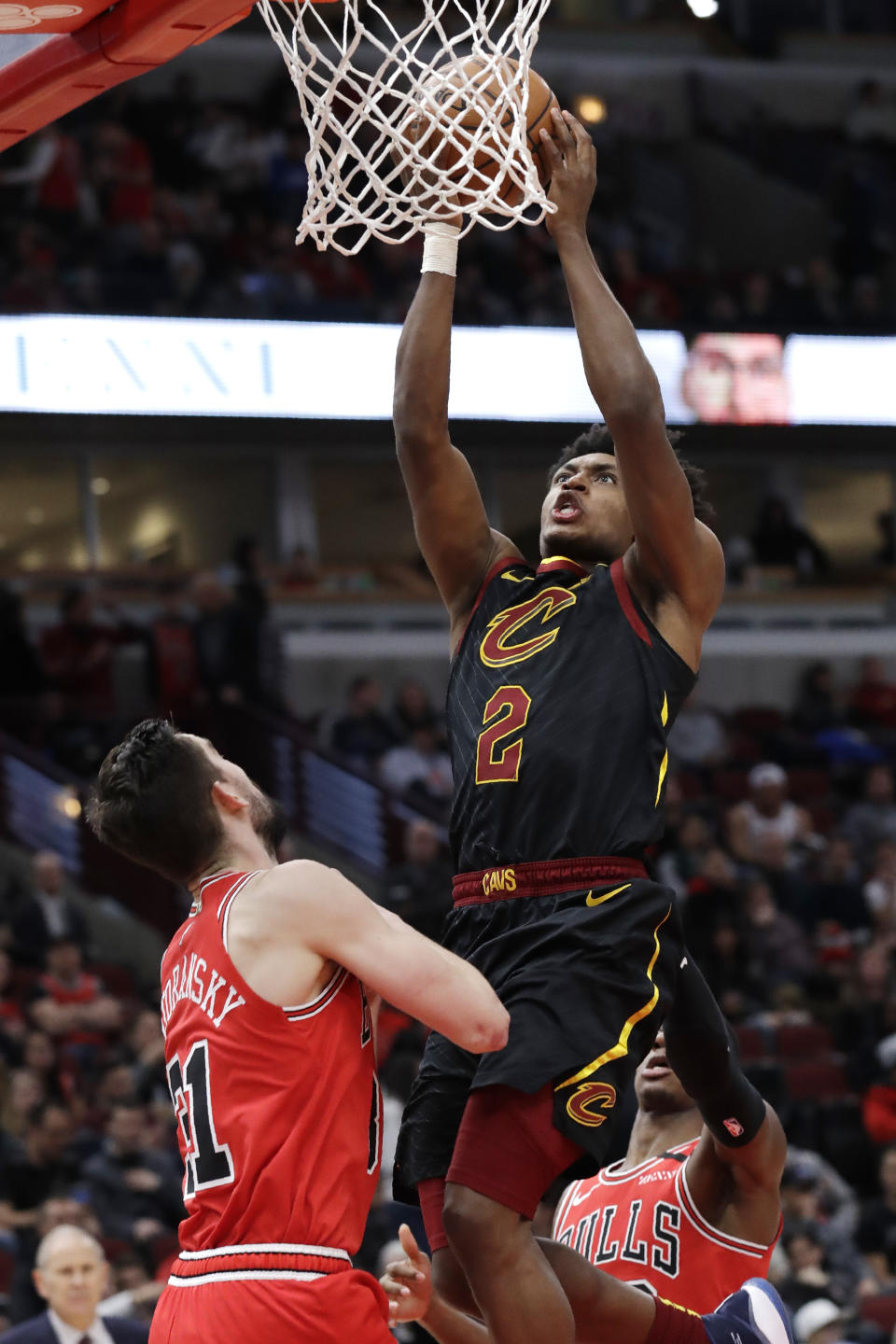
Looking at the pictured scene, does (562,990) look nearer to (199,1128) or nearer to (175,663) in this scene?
(199,1128)

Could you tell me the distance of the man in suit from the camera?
6590 millimetres

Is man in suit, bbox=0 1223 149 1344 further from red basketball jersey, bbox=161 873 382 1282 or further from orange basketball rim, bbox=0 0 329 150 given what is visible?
orange basketball rim, bbox=0 0 329 150

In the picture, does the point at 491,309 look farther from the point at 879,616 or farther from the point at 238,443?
the point at 879,616

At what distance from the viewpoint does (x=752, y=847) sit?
1387 cm

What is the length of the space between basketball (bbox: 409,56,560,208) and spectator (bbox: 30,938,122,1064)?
23.1ft

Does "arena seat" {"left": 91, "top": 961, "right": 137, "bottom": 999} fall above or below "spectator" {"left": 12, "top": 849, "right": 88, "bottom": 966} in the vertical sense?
below

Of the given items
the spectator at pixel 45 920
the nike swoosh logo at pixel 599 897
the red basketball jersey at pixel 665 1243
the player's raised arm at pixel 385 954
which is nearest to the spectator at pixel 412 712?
the spectator at pixel 45 920

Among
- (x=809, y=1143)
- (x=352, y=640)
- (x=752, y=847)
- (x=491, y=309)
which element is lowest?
(x=809, y=1143)

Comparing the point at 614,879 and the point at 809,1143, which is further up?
the point at 614,879

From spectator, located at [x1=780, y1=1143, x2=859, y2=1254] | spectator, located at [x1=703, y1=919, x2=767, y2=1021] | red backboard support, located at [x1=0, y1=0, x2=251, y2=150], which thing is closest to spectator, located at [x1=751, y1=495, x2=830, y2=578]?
spectator, located at [x1=703, y1=919, x2=767, y2=1021]

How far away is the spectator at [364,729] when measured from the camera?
1474cm

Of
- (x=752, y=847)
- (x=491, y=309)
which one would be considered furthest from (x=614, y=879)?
(x=491, y=309)

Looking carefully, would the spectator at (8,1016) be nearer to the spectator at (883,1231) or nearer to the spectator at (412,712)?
the spectator at (883,1231)

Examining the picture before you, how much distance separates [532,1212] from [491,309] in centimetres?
1375
